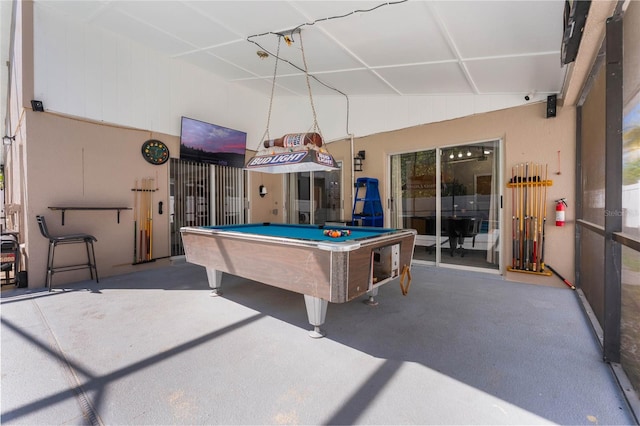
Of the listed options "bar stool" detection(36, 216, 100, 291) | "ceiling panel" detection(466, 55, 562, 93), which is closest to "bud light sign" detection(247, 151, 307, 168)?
"ceiling panel" detection(466, 55, 562, 93)

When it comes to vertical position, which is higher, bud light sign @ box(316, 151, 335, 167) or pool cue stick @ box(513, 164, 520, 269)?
bud light sign @ box(316, 151, 335, 167)

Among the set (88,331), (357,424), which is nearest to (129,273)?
(88,331)

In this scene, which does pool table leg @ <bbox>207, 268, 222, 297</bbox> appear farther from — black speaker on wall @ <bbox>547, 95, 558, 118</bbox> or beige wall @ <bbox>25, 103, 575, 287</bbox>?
black speaker on wall @ <bbox>547, 95, 558, 118</bbox>

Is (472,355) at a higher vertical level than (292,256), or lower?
lower

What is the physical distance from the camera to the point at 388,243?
2760mm

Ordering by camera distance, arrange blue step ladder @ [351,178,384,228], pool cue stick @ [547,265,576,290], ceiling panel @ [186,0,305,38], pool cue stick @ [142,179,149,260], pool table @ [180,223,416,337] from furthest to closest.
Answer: blue step ladder @ [351,178,384,228], pool cue stick @ [142,179,149,260], pool cue stick @ [547,265,576,290], ceiling panel @ [186,0,305,38], pool table @ [180,223,416,337]

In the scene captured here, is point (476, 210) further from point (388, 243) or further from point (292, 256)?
point (292, 256)

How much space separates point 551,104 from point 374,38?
8.42 ft

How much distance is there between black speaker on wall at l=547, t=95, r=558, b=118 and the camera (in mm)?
3873

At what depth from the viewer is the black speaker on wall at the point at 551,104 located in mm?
3873

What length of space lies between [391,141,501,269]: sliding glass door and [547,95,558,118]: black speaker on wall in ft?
2.37

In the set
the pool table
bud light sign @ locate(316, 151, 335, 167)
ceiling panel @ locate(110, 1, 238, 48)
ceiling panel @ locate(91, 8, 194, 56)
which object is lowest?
the pool table

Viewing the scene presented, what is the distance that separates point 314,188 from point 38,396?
559cm

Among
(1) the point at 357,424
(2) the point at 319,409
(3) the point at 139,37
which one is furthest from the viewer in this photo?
(3) the point at 139,37
